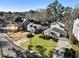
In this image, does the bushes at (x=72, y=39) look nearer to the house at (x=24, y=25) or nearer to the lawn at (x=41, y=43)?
the lawn at (x=41, y=43)

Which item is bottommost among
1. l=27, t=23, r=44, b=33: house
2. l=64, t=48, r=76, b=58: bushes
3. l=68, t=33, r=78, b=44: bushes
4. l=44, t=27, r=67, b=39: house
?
l=64, t=48, r=76, b=58: bushes

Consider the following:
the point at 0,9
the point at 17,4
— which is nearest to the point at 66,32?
the point at 17,4

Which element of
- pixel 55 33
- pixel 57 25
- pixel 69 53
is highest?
pixel 57 25

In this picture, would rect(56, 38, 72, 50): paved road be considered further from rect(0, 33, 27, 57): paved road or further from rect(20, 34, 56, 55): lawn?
rect(0, 33, 27, 57): paved road

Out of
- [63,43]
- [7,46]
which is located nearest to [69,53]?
[63,43]

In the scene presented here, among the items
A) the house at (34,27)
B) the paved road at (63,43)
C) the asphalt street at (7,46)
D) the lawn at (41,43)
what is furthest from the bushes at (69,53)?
the asphalt street at (7,46)

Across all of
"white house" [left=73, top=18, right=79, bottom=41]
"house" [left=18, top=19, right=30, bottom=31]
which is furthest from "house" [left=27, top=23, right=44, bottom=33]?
"white house" [left=73, top=18, right=79, bottom=41]

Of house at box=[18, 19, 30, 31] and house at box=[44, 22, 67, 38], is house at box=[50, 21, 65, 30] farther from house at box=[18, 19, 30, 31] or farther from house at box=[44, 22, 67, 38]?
house at box=[18, 19, 30, 31]

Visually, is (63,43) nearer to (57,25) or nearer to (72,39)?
(72,39)

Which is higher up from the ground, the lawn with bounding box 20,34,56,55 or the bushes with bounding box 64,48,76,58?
the lawn with bounding box 20,34,56,55

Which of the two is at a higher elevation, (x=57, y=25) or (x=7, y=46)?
(x=57, y=25)

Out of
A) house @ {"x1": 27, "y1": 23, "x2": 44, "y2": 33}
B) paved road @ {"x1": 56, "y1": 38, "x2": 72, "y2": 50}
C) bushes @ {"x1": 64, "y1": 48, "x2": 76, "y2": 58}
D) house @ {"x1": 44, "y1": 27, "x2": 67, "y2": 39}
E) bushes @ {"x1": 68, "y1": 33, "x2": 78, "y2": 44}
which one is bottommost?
bushes @ {"x1": 64, "y1": 48, "x2": 76, "y2": 58}

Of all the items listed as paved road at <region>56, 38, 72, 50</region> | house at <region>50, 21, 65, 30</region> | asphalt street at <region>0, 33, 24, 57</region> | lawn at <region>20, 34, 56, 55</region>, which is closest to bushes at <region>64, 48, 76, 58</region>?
paved road at <region>56, 38, 72, 50</region>
